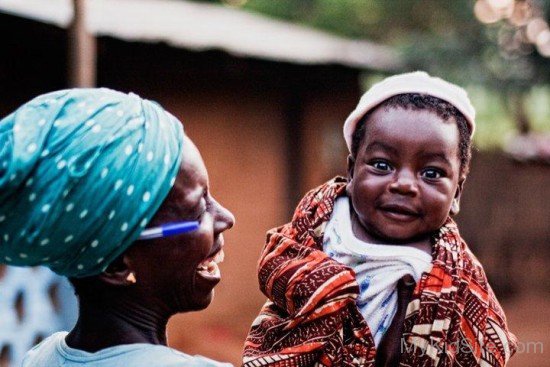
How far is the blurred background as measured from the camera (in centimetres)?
601

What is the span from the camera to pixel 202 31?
8.52m

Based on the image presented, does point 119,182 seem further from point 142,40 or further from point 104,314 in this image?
point 142,40

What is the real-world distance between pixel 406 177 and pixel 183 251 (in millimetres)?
789

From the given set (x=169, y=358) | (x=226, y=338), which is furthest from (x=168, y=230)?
(x=226, y=338)

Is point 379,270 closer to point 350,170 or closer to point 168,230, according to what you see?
point 350,170

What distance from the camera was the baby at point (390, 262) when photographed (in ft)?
7.23

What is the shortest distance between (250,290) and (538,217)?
255 inches

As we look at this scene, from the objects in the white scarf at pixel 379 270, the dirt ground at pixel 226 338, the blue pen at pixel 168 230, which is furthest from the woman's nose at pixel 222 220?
the dirt ground at pixel 226 338

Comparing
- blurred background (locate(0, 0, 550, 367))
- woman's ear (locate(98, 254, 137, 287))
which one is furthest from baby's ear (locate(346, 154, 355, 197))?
woman's ear (locate(98, 254, 137, 287))

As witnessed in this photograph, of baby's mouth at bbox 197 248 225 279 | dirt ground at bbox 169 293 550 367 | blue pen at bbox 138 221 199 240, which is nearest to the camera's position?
blue pen at bbox 138 221 199 240

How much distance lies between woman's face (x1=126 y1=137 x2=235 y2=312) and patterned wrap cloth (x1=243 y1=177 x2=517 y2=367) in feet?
1.25

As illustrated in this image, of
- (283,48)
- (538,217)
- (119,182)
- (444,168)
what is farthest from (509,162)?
(119,182)

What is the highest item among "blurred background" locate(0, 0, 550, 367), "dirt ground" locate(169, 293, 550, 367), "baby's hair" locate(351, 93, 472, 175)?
"baby's hair" locate(351, 93, 472, 175)

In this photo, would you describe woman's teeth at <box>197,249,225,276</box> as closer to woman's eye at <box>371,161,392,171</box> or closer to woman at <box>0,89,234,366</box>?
woman at <box>0,89,234,366</box>
